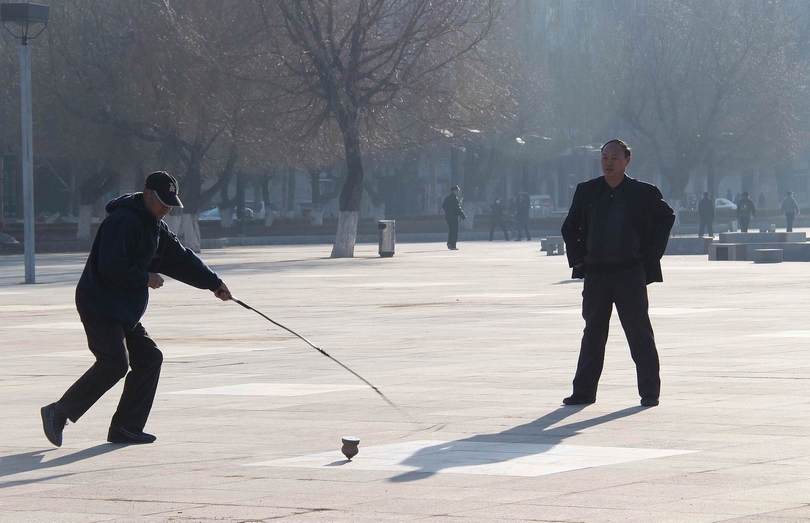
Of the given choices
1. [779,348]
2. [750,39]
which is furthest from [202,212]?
[779,348]

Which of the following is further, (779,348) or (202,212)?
(202,212)

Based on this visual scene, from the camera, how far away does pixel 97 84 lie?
40688 millimetres

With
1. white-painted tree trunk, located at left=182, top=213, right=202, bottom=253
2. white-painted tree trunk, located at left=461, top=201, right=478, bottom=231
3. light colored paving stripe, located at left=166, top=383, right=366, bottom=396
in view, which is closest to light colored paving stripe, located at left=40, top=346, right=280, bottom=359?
light colored paving stripe, located at left=166, top=383, right=366, bottom=396

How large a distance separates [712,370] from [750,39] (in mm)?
50767

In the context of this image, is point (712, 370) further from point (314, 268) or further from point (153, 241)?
point (314, 268)

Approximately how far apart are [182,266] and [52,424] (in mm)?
1269

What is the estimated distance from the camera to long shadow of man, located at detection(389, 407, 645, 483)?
23.1 ft

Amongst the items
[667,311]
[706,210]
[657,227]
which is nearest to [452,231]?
[706,210]

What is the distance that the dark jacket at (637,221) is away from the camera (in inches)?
382

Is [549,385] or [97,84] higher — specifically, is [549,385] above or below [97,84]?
below

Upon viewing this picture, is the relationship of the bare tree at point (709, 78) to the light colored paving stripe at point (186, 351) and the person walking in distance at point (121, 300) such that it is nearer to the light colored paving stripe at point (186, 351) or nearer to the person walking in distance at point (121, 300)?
the light colored paving stripe at point (186, 351)

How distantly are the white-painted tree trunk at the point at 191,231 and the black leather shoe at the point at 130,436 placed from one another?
112 feet

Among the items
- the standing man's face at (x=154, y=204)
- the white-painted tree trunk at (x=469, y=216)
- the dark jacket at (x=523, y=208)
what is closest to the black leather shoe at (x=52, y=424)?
the standing man's face at (x=154, y=204)

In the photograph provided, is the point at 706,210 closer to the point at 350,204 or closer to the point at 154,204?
the point at 350,204
